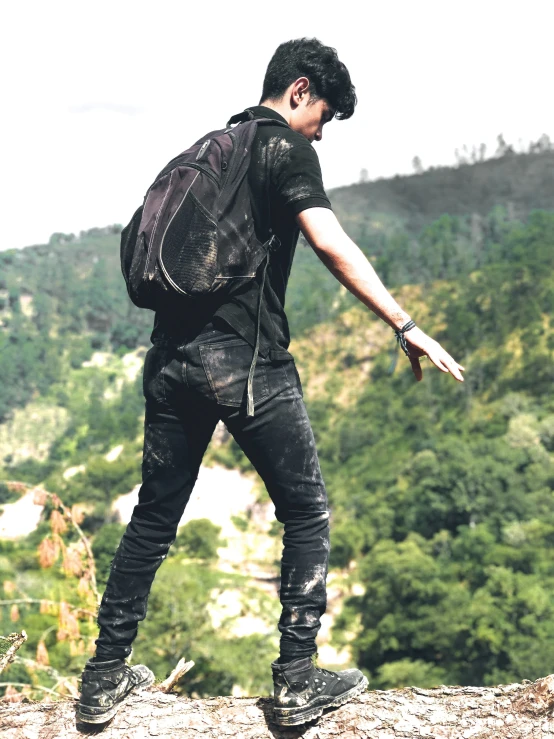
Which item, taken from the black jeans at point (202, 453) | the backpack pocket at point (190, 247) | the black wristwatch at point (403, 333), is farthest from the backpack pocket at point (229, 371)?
the black wristwatch at point (403, 333)

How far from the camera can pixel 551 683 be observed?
2.83 m

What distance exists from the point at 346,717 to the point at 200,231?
1.80 m

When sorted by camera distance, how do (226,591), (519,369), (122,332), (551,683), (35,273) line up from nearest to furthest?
(551,683)
(226,591)
(519,369)
(122,332)
(35,273)

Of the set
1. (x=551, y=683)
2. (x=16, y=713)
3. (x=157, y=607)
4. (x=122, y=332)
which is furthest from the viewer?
(x=122, y=332)

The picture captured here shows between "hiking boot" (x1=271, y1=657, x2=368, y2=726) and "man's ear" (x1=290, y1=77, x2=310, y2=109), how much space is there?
203 cm

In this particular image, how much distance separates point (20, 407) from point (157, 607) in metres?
113

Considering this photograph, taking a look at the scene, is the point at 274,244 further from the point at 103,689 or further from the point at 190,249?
the point at 103,689

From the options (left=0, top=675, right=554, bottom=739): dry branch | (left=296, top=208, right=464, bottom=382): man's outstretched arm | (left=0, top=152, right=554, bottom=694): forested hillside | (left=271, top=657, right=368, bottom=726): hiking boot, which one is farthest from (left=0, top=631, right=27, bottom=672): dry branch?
(left=296, top=208, right=464, bottom=382): man's outstretched arm

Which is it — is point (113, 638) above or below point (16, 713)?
above

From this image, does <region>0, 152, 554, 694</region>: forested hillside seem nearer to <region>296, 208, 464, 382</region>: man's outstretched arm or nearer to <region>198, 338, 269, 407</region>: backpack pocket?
<region>296, 208, 464, 382</region>: man's outstretched arm

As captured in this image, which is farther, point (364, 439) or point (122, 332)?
point (122, 332)

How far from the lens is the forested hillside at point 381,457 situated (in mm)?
38062

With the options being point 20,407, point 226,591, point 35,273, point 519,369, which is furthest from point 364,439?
point 35,273

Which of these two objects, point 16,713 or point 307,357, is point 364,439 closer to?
point 307,357
